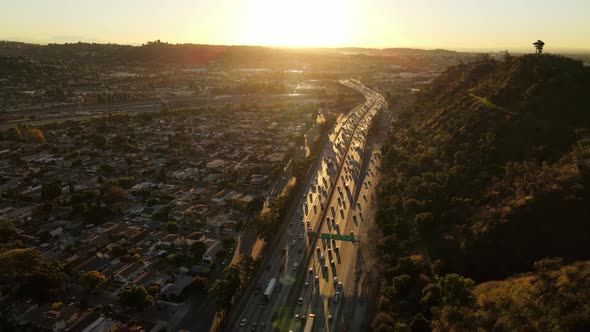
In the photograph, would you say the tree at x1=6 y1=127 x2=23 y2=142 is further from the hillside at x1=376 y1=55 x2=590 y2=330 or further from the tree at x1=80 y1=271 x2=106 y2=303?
the hillside at x1=376 y1=55 x2=590 y2=330

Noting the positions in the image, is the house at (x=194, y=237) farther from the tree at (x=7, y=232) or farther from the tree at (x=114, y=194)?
the tree at (x=7, y=232)

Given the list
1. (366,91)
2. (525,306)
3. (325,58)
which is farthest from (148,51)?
(525,306)

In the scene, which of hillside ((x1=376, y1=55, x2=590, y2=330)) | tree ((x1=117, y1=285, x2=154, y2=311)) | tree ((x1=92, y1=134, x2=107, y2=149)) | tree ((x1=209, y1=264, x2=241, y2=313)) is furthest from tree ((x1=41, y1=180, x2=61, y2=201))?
hillside ((x1=376, y1=55, x2=590, y2=330))

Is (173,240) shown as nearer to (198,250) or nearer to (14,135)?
(198,250)

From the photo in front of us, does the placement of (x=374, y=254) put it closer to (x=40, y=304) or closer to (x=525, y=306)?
(x=525, y=306)

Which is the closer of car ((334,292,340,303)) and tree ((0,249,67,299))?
car ((334,292,340,303))
